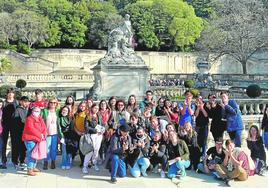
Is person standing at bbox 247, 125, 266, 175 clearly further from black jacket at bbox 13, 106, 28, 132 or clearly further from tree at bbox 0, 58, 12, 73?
tree at bbox 0, 58, 12, 73

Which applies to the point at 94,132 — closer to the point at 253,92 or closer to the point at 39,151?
the point at 39,151

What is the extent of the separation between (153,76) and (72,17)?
21.0 metres

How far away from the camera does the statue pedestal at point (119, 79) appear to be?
70.2 ft

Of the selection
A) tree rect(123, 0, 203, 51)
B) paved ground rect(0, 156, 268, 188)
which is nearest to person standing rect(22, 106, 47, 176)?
paved ground rect(0, 156, 268, 188)

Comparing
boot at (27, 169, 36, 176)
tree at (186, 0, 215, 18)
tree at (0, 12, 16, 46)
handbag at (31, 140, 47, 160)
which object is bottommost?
boot at (27, 169, 36, 176)

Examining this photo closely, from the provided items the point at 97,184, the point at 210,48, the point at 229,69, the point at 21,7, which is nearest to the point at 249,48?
the point at 210,48

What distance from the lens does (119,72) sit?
21.5 meters

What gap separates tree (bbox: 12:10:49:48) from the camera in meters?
53.8

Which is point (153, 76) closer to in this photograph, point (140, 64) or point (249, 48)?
point (249, 48)

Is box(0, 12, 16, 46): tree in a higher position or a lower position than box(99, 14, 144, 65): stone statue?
higher

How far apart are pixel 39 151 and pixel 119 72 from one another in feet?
42.4

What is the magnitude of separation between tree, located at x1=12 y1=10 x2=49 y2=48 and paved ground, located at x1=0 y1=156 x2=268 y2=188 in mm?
46749

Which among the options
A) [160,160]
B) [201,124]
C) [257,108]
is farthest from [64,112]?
[257,108]

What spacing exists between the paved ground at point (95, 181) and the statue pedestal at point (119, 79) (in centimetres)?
1257
